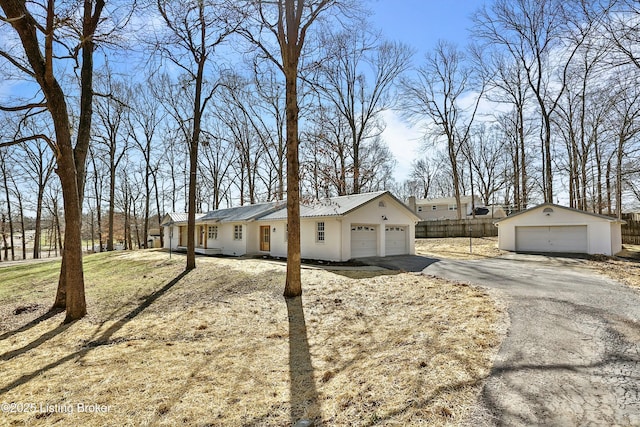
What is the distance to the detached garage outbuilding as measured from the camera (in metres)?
16.4

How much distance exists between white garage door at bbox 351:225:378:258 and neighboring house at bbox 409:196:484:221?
24.7 m

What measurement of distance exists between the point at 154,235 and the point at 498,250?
Result: 34241 millimetres

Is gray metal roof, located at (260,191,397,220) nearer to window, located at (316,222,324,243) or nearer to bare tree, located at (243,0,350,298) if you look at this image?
window, located at (316,222,324,243)

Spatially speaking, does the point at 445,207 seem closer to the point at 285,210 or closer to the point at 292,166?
the point at 285,210

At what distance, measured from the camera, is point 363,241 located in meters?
16.4

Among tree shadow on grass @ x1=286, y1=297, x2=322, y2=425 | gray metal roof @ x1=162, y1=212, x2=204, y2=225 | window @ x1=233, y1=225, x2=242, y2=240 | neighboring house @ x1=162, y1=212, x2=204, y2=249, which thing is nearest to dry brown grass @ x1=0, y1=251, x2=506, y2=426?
tree shadow on grass @ x1=286, y1=297, x2=322, y2=425

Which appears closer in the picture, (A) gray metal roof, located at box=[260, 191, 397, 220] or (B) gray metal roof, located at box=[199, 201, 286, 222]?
(A) gray metal roof, located at box=[260, 191, 397, 220]

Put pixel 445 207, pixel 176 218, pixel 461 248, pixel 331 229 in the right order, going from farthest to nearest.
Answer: pixel 445 207 → pixel 176 218 → pixel 461 248 → pixel 331 229

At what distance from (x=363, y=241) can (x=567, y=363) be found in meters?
12.4

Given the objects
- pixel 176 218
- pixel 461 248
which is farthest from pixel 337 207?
pixel 176 218

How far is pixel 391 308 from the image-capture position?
7531 mm

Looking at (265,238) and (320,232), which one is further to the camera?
(265,238)

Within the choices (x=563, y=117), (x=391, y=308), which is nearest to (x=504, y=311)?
(x=391, y=308)

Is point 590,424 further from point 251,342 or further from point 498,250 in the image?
point 498,250
